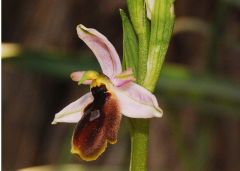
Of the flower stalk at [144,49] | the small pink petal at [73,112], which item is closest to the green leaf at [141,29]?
the flower stalk at [144,49]

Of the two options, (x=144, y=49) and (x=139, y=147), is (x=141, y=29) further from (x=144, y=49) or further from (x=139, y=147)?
(x=139, y=147)

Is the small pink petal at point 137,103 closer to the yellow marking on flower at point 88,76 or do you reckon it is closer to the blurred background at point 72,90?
the yellow marking on flower at point 88,76

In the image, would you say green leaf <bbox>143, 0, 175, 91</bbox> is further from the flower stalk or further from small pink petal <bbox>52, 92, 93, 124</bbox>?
small pink petal <bbox>52, 92, 93, 124</bbox>

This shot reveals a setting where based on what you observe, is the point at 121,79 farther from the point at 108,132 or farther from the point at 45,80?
the point at 45,80

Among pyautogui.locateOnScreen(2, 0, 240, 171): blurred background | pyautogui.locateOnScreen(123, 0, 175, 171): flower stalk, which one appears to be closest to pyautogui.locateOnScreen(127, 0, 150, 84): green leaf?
pyautogui.locateOnScreen(123, 0, 175, 171): flower stalk

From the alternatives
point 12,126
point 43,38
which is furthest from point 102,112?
point 12,126

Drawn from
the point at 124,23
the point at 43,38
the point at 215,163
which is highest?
the point at 124,23

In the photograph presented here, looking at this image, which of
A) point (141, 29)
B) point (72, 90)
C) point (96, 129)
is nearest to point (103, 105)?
point (96, 129)
